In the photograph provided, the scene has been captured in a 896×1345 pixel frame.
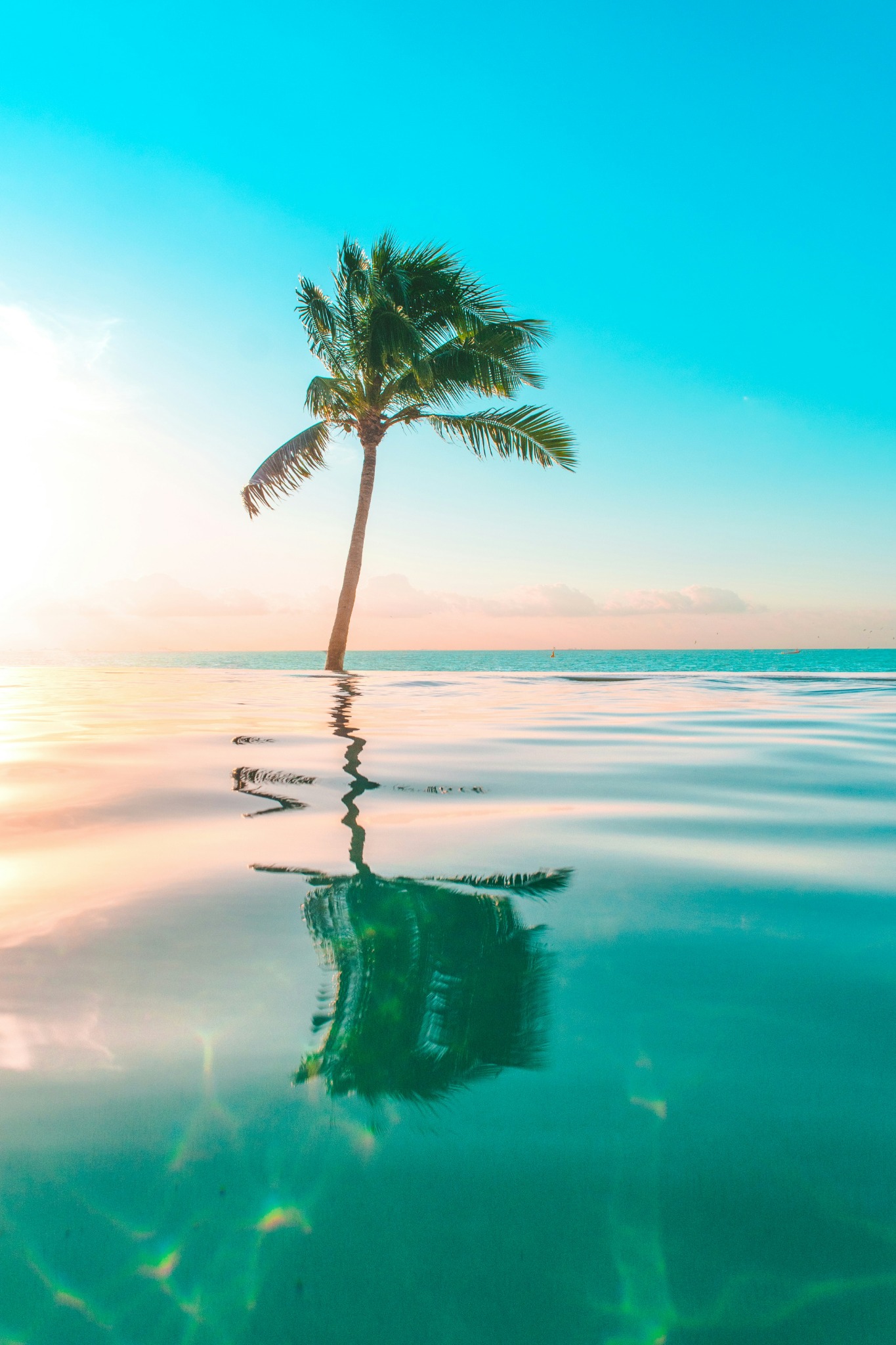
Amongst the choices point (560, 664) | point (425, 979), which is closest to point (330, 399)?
point (425, 979)

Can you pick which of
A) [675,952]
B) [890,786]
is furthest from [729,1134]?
[890,786]

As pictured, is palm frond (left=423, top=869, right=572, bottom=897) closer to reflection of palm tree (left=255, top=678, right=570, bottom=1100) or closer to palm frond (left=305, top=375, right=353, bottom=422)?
reflection of palm tree (left=255, top=678, right=570, bottom=1100)

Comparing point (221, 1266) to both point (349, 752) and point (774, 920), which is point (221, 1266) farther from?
point (349, 752)

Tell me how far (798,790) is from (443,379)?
981 cm

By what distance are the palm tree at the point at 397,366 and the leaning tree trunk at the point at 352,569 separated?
1cm

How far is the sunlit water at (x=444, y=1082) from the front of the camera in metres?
0.57

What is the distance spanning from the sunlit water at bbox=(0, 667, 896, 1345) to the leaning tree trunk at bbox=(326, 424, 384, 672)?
8886mm

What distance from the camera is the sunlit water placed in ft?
1.86

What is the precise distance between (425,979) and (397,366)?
439 inches

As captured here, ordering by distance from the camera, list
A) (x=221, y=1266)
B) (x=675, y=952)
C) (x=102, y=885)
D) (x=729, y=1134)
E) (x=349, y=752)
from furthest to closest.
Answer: (x=349, y=752), (x=102, y=885), (x=675, y=952), (x=729, y=1134), (x=221, y=1266)

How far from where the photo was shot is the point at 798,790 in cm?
228

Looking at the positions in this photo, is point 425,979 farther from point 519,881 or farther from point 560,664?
point 560,664

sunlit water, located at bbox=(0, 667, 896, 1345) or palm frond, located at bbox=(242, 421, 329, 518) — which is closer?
sunlit water, located at bbox=(0, 667, 896, 1345)

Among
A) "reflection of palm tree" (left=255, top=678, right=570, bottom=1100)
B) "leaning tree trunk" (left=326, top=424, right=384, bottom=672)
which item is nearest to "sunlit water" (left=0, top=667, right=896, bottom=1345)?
"reflection of palm tree" (left=255, top=678, right=570, bottom=1100)
